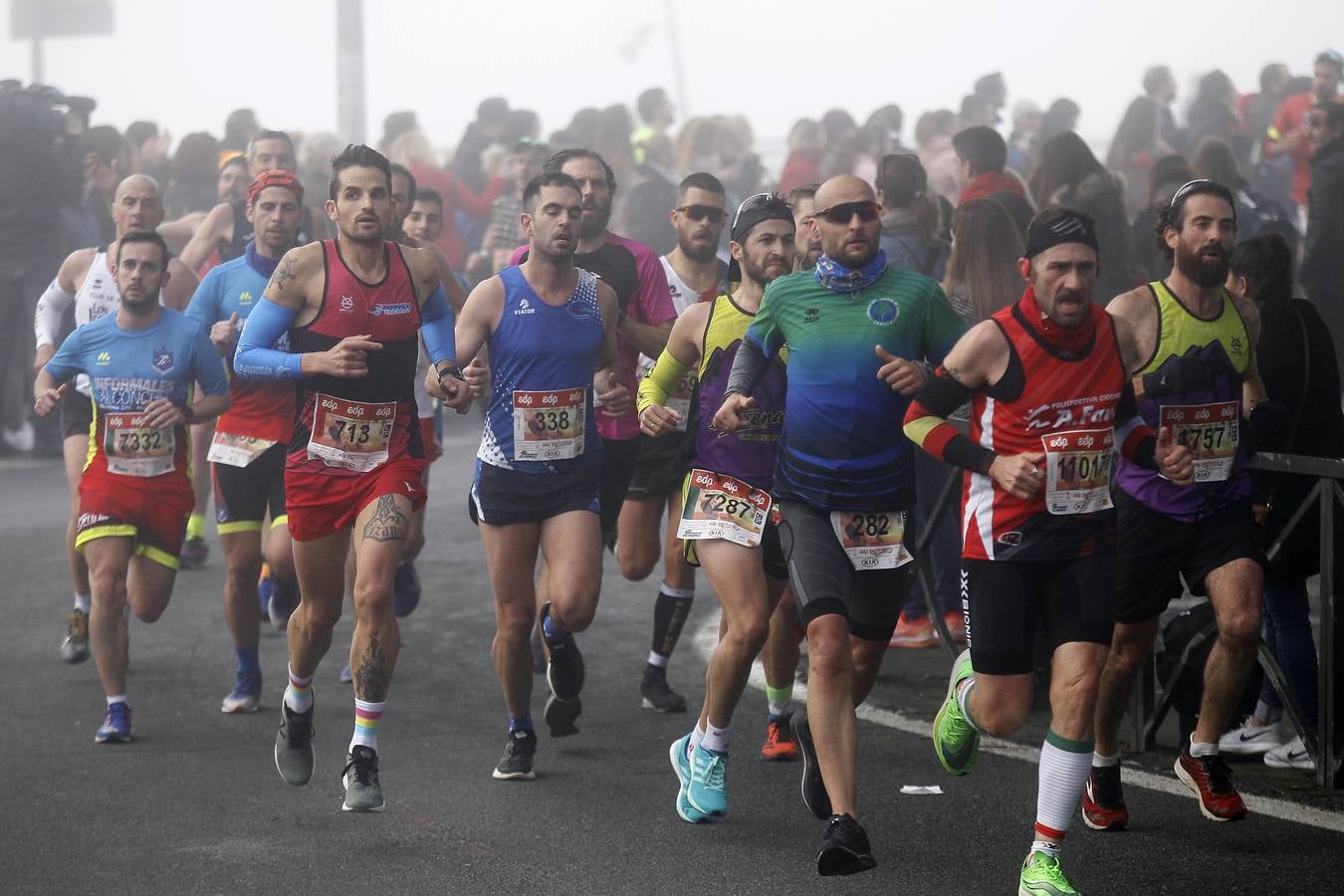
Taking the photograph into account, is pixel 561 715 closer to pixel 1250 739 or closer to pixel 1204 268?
pixel 1250 739

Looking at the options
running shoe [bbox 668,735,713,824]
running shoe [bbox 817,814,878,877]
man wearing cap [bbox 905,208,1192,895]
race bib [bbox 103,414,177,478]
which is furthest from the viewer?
race bib [bbox 103,414,177,478]

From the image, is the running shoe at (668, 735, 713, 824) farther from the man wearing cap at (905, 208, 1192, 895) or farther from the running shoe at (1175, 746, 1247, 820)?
the running shoe at (1175, 746, 1247, 820)

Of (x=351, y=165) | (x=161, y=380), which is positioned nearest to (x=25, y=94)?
(x=161, y=380)

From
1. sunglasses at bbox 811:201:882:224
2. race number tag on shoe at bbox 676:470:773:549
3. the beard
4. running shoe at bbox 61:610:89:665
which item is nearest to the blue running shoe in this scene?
race number tag on shoe at bbox 676:470:773:549

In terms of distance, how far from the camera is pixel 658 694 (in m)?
8.08

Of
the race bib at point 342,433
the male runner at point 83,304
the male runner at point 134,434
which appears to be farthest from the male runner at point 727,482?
the male runner at point 83,304

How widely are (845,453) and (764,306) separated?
577mm

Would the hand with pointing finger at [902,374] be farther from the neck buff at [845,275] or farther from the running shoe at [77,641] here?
the running shoe at [77,641]

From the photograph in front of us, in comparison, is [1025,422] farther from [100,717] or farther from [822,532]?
[100,717]

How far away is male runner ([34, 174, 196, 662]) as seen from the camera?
8.88 metres

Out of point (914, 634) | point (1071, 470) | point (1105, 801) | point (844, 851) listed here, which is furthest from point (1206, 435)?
point (914, 634)

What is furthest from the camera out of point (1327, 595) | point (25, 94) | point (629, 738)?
point (25, 94)

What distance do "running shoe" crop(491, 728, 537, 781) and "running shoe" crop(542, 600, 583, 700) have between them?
10.4 inches

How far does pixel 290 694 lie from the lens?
683 cm
